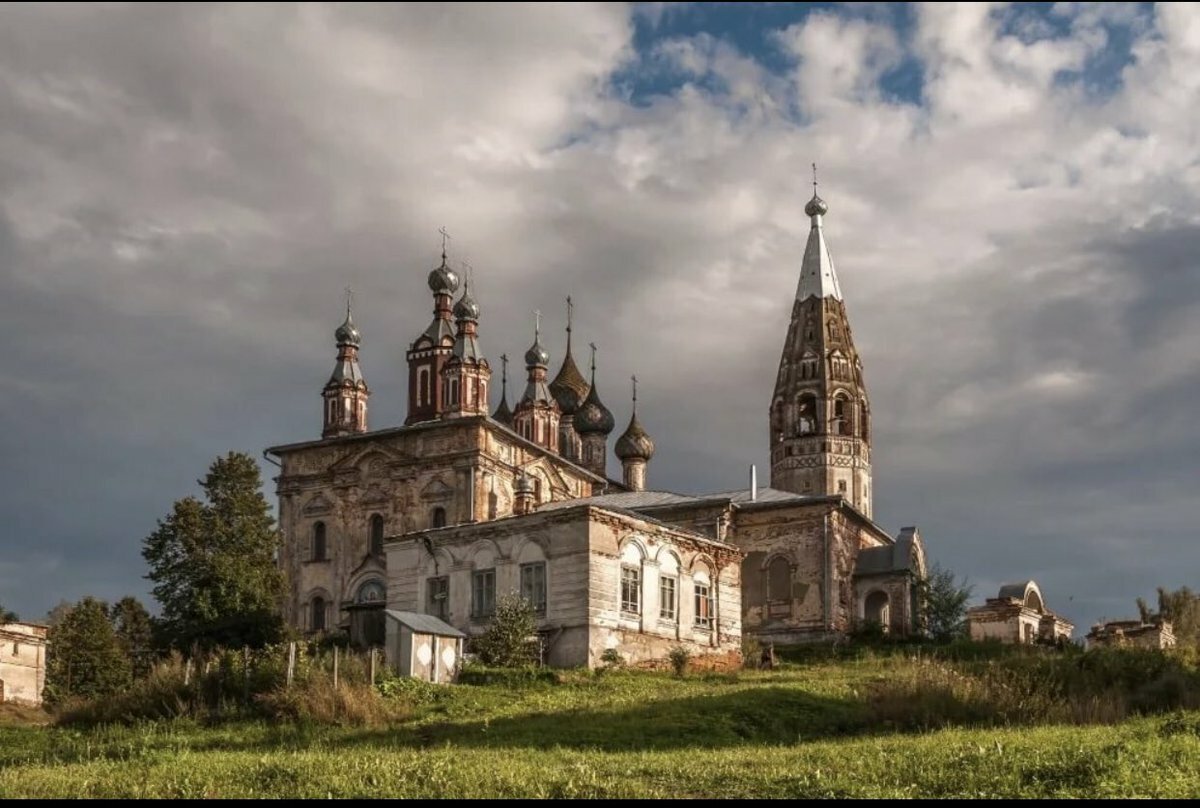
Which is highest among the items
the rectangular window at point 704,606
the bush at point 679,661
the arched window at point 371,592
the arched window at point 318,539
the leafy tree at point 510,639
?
the arched window at point 318,539

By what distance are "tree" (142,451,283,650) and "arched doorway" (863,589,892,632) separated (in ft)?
52.9

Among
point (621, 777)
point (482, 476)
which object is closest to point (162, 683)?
point (621, 777)

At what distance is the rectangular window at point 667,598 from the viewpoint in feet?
118

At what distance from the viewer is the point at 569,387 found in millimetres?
66125

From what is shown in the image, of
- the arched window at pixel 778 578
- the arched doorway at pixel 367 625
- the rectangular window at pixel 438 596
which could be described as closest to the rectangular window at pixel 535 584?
the rectangular window at pixel 438 596

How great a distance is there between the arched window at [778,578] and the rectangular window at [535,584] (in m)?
9.91

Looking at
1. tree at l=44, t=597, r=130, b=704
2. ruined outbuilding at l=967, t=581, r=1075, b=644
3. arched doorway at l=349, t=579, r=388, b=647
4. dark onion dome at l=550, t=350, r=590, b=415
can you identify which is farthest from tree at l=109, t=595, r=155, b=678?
ruined outbuilding at l=967, t=581, r=1075, b=644

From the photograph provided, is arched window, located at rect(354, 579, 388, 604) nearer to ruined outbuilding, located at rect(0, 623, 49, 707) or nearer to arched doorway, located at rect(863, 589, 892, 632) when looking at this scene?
ruined outbuilding, located at rect(0, 623, 49, 707)

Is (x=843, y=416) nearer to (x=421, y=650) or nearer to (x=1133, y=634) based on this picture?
(x=1133, y=634)

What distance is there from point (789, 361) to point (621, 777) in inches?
1880

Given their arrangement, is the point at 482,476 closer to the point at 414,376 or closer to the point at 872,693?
the point at 414,376

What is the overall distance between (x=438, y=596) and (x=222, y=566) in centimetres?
731

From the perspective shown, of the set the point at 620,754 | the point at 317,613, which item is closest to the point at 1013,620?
the point at 317,613

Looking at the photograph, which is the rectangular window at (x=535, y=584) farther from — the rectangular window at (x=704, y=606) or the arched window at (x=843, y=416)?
the arched window at (x=843, y=416)
